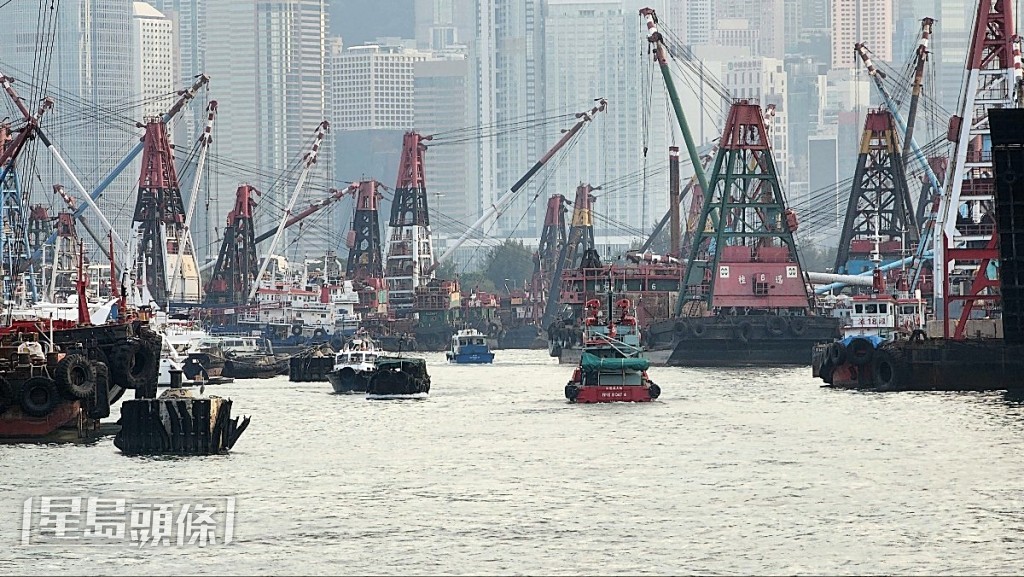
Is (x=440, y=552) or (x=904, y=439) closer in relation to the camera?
(x=440, y=552)

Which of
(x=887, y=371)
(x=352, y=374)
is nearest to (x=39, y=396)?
(x=352, y=374)

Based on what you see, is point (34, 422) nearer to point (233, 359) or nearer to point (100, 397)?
point (100, 397)

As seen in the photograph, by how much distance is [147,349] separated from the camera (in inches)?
3398

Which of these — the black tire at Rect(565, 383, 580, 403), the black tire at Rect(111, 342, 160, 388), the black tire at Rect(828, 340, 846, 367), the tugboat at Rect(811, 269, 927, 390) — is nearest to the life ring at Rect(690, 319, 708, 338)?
the tugboat at Rect(811, 269, 927, 390)

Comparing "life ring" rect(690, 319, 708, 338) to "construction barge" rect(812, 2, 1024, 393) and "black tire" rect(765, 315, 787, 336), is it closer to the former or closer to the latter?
"black tire" rect(765, 315, 787, 336)

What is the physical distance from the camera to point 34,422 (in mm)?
73000

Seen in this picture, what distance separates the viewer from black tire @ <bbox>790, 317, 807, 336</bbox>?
138 metres

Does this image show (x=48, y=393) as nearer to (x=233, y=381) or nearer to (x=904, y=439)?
(x=904, y=439)

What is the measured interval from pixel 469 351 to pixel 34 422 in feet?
285

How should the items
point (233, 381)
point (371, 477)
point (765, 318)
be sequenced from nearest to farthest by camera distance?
point (371, 477), point (233, 381), point (765, 318)

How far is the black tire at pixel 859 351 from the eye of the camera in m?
105

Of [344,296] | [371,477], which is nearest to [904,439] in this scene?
[371,477]

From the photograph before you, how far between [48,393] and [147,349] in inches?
532

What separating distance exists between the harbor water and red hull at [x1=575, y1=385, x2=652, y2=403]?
1273 millimetres
